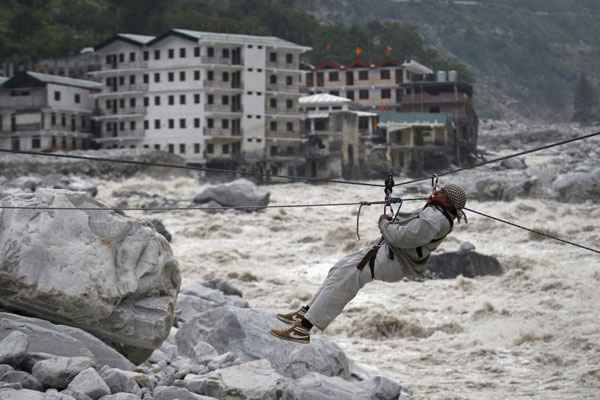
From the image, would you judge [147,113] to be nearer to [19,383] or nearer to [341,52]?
[341,52]

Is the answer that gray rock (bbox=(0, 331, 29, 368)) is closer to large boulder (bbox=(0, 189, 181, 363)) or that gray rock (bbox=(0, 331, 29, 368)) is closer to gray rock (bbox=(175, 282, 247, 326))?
large boulder (bbox=(0, 189, 181, 363))

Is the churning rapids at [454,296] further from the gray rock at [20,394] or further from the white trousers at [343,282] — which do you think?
the white trousers at [343,282]

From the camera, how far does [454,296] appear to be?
33406 mm

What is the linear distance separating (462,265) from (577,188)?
24.9m

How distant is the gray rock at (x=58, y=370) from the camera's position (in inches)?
556

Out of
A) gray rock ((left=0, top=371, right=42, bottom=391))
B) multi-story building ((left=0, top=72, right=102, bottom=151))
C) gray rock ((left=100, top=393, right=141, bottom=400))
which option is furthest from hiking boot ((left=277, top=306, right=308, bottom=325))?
multi-story building ((left=0, top=72, right=102, bottom=151))

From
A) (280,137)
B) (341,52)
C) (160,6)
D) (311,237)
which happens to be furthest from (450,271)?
(341,52)

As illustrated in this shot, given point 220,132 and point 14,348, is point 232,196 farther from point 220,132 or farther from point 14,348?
point 14,348

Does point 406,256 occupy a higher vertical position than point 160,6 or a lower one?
lower

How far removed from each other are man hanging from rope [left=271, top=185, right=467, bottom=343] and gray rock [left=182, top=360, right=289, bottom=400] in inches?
212

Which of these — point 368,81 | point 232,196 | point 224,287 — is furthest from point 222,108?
point 224,287

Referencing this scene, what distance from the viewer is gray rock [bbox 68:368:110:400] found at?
13.8 meters

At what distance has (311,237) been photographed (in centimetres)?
4650

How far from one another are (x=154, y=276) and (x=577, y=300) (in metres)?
18.4
